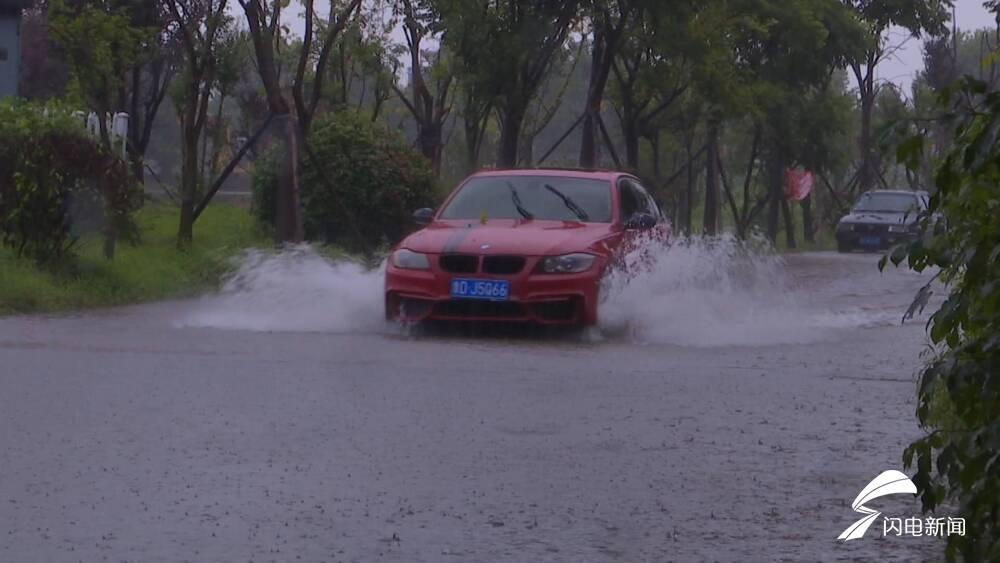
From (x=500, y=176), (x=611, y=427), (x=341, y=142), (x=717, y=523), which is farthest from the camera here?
(x=341, y=142)

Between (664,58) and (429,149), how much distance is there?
563 cm

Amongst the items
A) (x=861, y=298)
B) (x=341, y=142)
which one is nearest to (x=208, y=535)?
(x=861, y=298)

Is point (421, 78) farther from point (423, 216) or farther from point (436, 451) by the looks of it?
point (436, 451)

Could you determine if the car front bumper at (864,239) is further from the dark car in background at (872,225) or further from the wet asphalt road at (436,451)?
the wet asphalt road at (436,451)

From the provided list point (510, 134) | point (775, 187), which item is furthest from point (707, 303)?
point (775, 187)

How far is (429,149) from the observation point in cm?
3828

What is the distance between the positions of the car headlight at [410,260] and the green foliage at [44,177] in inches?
182

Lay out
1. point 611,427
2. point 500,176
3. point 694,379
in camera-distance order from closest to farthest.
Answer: point 611,427, point 694,379, point 500,176

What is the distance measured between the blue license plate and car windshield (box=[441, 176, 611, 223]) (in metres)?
1.50

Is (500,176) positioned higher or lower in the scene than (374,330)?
higher

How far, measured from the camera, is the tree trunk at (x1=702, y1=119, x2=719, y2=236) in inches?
1708

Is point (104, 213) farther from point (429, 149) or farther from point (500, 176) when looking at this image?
point (429, 149)

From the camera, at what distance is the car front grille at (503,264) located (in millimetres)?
13516

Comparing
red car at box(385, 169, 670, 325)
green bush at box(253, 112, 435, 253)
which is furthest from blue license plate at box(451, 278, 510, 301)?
green bush at box(253, 112, 435, 253)
